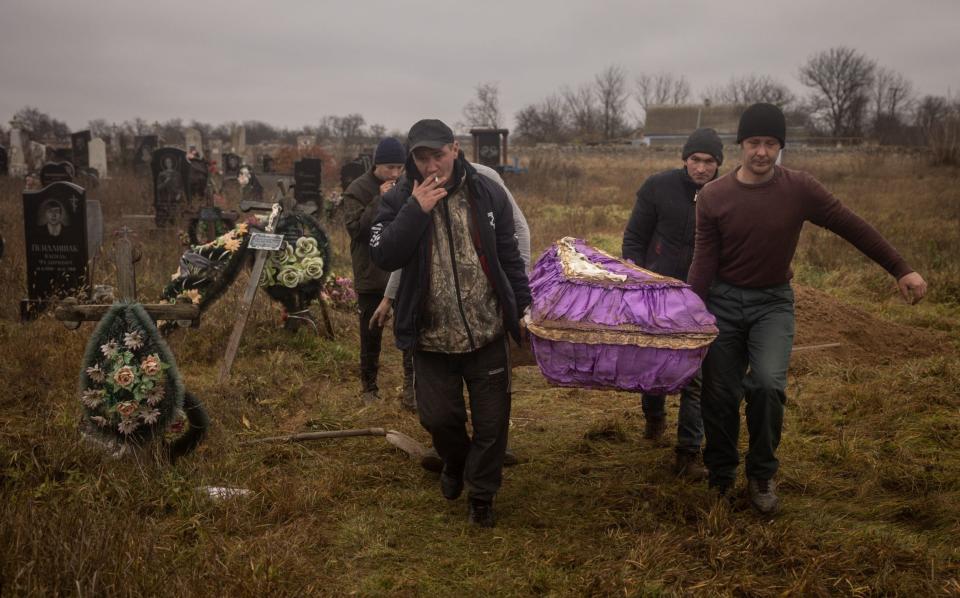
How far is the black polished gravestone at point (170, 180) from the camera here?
13953 millimetres

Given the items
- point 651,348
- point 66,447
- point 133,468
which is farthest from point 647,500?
point 66,447

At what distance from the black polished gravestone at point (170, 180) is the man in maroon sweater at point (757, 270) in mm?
12086

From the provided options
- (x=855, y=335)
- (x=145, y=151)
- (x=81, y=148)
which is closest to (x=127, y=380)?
(x=855, y=335)

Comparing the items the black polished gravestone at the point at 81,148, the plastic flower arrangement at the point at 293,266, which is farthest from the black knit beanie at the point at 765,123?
the black polished gravestone at the point at 81,148

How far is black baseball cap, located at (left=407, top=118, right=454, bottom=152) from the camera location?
3486 mm

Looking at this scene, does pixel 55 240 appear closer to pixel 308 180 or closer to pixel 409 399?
pixel 409 399

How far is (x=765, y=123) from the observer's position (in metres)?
3.63

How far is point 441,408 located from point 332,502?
88cm

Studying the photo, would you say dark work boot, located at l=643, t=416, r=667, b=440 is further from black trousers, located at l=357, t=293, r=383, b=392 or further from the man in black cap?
black trousers, located at l=357, t=293, r=383, b=392

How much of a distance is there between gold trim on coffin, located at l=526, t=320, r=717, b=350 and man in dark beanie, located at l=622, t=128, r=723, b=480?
1.27 m

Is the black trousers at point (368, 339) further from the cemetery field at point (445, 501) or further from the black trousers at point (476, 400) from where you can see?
the black trousers at point (476, 400)

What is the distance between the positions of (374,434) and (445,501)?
3.68 ft

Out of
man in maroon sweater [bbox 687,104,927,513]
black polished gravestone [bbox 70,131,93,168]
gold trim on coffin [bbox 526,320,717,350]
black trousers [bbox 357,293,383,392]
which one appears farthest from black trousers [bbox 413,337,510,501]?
black polished gravestone [bbox 70,131,93,168]

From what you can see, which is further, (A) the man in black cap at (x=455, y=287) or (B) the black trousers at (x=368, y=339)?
(B) the black trousers at (x=368, y=339)
